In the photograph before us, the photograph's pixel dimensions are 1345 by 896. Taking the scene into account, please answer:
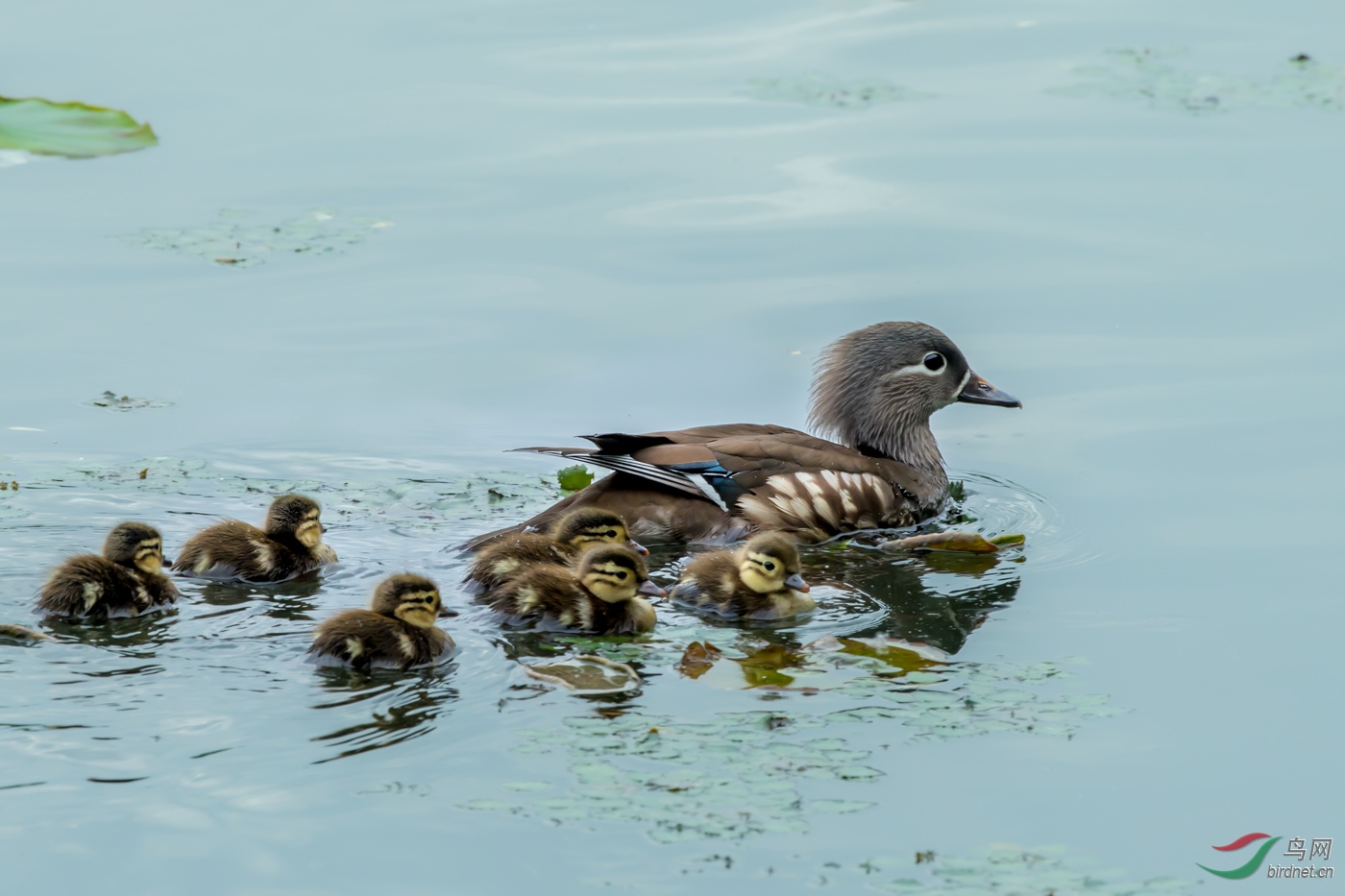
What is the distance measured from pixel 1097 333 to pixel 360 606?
561 cm

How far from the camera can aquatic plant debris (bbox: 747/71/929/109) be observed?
47.4ft

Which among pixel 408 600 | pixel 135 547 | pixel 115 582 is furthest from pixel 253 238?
pixel 408 600

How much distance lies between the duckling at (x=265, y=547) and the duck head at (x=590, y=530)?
110cm

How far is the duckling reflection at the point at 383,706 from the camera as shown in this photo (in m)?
5.77

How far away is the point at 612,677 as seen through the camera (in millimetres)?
6371

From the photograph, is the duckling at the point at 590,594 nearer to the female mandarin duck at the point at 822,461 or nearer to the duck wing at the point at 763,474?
the female mandarin duck at the point at 822,461

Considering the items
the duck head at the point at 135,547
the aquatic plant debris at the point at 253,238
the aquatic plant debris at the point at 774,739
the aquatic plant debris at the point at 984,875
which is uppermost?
the aquatic plant debris at the point at 253,238

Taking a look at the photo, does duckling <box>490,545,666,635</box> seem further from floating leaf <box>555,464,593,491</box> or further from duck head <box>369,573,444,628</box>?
floating leaf <box>555,464,593,491</box>

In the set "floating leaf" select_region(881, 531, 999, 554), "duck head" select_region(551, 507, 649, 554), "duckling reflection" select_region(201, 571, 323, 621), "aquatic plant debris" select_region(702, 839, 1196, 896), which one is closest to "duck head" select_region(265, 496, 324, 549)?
"duckling reflection" select_region(201, 571, 323, 621)

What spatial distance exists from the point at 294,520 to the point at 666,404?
3.08 m

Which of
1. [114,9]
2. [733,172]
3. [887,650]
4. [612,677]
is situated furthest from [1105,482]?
[114,9]

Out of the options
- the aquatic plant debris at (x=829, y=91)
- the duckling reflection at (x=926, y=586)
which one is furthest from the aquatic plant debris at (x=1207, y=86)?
the duckling reflection at (x=926, y=586)

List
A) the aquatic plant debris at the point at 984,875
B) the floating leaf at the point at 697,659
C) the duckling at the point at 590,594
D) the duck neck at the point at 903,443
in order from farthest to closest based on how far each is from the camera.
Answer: the duck neck at the point at 903,443 → the duckling at the point at 590,594 → the floating leaf at the point at 697,659 → the aquatic plant debris at the point at 984,875

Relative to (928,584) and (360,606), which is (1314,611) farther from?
(360,606)
